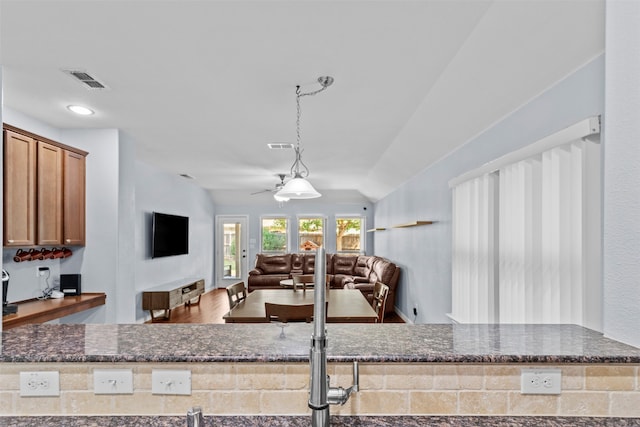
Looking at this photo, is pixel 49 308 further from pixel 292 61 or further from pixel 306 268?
pixel 306 268

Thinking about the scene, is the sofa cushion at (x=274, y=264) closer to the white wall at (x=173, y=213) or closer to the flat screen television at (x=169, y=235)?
the white wall at (x=173, y=213)

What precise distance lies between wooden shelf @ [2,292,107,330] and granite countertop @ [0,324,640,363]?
173 centimetres

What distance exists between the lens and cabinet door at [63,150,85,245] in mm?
3623

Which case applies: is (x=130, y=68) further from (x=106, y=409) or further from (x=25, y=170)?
(x=106, y=409)

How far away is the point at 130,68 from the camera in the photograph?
250 cm

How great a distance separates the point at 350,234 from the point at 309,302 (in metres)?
6.43

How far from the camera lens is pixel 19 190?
3.06m

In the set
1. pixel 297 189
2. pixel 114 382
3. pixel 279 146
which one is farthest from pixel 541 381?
pixel 279 146

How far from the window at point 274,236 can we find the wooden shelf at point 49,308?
248 inches

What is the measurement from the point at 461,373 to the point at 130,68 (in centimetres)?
259

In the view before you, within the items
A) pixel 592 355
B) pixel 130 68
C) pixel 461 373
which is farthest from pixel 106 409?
pixel 130 68

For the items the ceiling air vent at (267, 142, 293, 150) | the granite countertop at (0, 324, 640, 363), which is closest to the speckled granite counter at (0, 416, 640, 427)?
the granite countertop at (0, 324, 640, 363)

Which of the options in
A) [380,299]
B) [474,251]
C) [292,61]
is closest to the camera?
[292,61]

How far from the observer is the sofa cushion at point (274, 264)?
9023 mm
